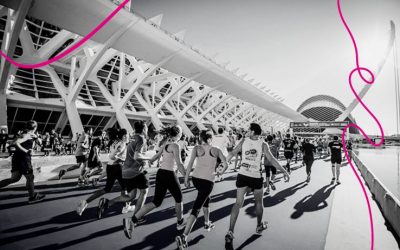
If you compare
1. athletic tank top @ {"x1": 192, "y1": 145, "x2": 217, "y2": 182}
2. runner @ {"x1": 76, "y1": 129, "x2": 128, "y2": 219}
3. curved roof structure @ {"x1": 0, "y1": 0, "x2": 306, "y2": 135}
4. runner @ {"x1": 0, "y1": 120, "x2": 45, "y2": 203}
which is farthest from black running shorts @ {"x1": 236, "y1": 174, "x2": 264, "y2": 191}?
curved roof structure @ {"x1": 0, "y1": 0, "x2": 306, "y2": 135}

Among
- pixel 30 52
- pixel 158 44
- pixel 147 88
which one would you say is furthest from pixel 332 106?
pixel 30 52

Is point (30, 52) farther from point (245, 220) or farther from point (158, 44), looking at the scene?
point (245, 220)

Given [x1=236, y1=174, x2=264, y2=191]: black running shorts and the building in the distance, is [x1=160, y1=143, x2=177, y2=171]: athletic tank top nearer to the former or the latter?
[x1=236, y1=174, x2=264, y2=191]: black running shorts

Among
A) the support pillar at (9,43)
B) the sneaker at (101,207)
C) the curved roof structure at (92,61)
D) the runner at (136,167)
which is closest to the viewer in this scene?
the runner at (136,167)

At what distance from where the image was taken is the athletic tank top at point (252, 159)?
10.7ft

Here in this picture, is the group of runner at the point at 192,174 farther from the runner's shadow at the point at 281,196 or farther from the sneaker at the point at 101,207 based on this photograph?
the runner's shadow at the point at 281,196

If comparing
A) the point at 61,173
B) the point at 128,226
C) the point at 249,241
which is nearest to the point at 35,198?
the point at 61,173

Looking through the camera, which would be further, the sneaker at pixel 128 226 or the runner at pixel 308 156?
the runner at pixel 308 156

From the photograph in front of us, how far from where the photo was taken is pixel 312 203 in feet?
17.5

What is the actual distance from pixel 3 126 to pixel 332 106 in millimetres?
104333

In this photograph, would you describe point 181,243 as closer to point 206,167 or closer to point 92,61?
point 206,167

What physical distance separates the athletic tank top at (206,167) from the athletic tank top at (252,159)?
0.50 metres

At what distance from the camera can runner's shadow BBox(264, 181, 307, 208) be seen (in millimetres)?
5324

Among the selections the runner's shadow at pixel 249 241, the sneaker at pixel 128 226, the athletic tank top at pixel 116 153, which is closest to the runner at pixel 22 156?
the athletic tank top at pixel 116 153
